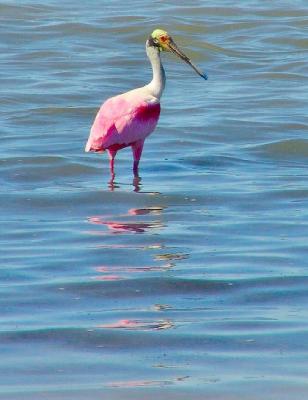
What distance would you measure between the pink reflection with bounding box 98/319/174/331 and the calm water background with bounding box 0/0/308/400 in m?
0.01

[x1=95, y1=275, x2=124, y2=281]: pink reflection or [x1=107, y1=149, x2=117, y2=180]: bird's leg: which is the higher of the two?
[x1=95, y1=275, x2=124, y2=281]: pink reflection

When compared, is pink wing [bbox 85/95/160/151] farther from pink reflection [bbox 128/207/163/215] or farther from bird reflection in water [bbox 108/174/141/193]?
pink reflection [bbox 128/207/163/215]

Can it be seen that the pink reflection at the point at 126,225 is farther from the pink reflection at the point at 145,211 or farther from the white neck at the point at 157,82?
the white neck at the point at 157,82

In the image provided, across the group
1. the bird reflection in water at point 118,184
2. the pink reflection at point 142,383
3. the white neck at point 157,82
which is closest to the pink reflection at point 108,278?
the pink reflection at point 142,383

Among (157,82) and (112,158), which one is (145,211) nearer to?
(112,158)

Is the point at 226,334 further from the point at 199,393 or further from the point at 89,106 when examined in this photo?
the point at 89,106

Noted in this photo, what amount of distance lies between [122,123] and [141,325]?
16.6ft

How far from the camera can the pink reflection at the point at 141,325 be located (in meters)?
7.22

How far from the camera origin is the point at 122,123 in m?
12.2

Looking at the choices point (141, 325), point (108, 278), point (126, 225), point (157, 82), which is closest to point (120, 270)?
point (108, 278)

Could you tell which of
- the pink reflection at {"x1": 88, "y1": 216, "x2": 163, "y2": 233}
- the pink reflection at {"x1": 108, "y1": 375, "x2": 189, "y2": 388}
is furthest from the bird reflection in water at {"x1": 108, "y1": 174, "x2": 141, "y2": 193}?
the pink reflection at {"x1": 108, "y1": 375, "x2": 189, "y2": 388}

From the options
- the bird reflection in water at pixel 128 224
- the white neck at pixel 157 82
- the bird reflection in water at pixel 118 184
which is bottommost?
the bird reflection in water at pixel 118 184

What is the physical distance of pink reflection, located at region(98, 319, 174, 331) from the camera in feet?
23.7

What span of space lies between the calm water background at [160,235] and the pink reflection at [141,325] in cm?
1
